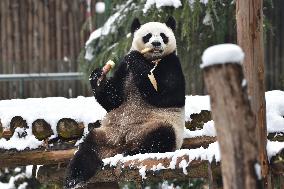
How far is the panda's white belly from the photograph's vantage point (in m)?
4.44

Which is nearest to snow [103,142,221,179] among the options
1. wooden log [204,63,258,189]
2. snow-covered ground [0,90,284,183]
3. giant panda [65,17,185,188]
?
giant panda [65,17,185,188]

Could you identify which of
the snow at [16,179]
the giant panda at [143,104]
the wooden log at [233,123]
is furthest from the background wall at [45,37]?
the wooden log at [233,123]

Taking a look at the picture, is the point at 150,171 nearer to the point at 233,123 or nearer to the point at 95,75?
→ the point at 95,75

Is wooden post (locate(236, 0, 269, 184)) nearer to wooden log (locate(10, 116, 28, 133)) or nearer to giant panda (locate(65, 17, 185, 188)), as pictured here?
giant panda (locate(65, 17, 185, 188))

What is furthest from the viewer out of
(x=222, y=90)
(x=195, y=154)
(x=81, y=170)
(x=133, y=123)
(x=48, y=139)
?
(x=48, y=139)

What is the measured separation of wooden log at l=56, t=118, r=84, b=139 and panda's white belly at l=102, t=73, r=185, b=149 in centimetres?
24

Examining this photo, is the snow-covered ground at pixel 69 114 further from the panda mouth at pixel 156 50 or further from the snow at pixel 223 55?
the snow at pixel 223 55

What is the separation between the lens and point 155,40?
4.42 m

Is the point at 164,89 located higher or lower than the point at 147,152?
higher

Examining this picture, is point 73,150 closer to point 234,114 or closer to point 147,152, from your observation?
point 147,152

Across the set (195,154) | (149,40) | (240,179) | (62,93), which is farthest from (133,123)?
(62,93)

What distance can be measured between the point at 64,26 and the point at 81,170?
7288 millimetres

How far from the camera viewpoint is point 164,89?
4398mm

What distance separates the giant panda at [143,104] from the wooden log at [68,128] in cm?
23
